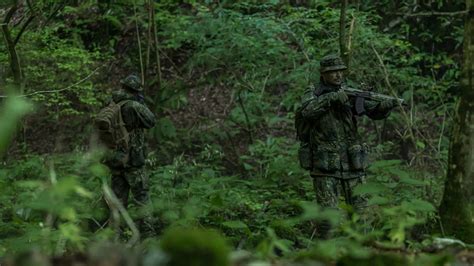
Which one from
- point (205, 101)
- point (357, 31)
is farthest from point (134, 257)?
point (205, 101)

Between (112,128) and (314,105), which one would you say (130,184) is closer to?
(112,128)

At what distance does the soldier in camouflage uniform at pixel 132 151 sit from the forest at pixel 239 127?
31mm

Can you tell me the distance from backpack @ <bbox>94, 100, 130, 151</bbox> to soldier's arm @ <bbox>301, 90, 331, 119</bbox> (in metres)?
2.47

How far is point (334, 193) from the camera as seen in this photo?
8055mm

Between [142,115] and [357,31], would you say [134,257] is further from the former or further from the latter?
[357,31]

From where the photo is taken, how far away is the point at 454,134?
20.7 feet

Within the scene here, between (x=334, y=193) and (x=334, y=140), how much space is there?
0.63 meters

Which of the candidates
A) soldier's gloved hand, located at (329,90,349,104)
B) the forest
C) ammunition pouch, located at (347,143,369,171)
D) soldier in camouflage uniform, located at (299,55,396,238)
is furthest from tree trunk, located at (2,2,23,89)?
ammunition pouch, located at (347,143,369,171)

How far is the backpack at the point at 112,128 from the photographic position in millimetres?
8727

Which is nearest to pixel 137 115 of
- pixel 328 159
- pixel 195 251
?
pixel 328 159

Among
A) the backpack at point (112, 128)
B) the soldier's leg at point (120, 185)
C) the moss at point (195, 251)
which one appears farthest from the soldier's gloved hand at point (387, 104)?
the moss at point (195, 251)

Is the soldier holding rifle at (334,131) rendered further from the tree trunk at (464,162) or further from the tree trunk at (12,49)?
the tree trunk at (12,49)

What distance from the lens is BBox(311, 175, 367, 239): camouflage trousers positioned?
793 cm

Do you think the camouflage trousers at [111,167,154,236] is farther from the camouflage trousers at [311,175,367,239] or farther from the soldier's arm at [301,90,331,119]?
the soldier's arm at [301,90,331,119]
